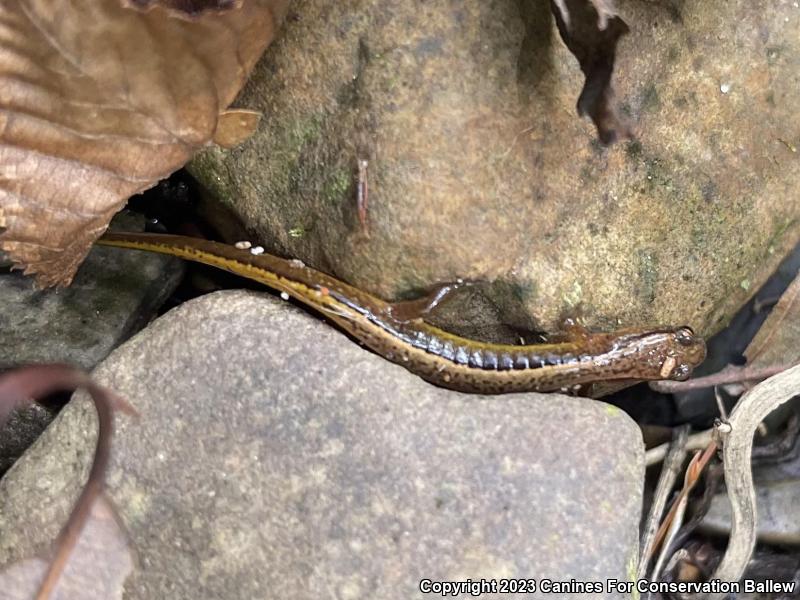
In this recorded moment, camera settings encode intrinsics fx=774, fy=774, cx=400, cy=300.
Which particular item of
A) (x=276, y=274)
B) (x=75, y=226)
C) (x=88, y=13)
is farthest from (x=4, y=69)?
(x=276, y=274)

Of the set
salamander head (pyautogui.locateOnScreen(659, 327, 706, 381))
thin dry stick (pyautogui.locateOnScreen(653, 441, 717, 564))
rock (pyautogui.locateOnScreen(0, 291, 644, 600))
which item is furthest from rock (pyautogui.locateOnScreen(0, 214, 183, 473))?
thin dry stick (pyautogui.locateOnScreen(653, 441, 717, 564))

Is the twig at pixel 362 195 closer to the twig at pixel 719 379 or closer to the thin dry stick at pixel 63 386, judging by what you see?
the thin dry stick at pixel 63 386

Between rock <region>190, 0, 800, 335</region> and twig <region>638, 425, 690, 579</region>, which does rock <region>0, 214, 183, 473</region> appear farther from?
twig <region>638, 425, 690, 579</region>

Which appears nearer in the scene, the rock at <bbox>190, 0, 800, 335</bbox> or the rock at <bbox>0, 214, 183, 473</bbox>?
the rock at <bbox>190, 0, 800, 335</bbox>

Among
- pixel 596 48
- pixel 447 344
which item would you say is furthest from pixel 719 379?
pixel 596 48

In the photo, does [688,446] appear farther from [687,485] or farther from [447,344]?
[447,344]

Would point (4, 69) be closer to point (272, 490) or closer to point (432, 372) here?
point (272, 490)
